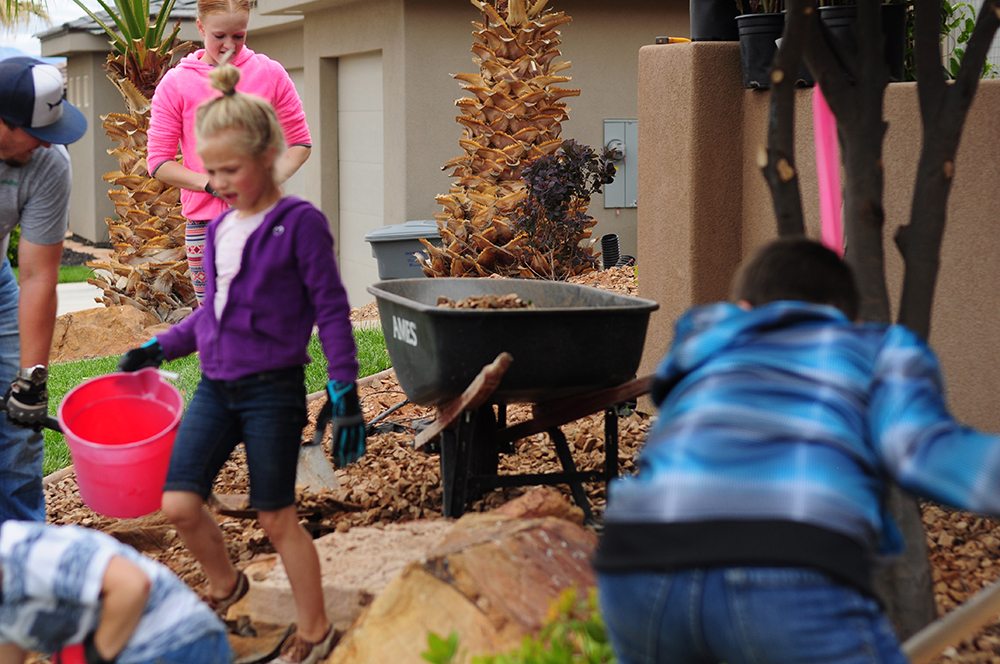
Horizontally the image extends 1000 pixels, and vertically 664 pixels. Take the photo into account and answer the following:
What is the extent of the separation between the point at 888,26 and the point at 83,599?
4113mm

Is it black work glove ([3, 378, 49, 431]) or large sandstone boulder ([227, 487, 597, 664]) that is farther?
black work glove ([3, 378, 49, 431])

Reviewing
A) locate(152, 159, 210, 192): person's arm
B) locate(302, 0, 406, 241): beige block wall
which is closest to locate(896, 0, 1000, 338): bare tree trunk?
locate(152, 159, 210, 192): person's arm

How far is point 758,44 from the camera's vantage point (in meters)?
5.86

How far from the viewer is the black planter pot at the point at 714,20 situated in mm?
6156

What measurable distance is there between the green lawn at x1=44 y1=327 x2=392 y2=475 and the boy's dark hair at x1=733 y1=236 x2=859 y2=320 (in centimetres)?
479

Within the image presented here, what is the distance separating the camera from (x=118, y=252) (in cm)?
1266

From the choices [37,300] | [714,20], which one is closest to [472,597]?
[37,300]

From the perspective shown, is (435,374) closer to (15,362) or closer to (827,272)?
(15,362)

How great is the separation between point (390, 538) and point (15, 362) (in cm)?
152

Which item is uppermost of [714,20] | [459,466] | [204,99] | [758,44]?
[714,20]

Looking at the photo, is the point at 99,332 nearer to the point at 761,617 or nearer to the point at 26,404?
the point at 26,404

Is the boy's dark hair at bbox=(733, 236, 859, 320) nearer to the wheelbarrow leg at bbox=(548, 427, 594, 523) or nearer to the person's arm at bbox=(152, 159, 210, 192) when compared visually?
the wheelbarrow leg at bbox=(548, 427, 594, 523)

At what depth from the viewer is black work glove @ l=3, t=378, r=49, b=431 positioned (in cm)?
447

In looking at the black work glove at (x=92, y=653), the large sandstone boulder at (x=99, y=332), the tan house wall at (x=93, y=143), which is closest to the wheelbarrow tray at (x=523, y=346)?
the black work glove at (x=92, y=653)
